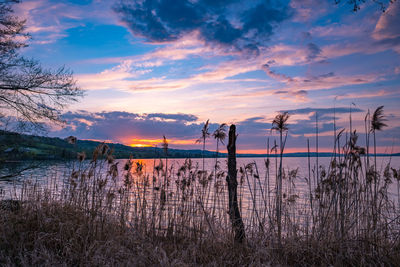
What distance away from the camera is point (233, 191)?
6.05 meters

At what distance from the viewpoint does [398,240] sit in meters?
5.36

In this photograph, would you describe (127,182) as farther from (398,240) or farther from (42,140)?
(398,240)

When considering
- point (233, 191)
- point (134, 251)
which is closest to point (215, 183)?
point (233, 191)

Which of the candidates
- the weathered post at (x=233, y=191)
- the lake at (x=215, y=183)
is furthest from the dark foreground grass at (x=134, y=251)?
the lake at (x=215, y=183)

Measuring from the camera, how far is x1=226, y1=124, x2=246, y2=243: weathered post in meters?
5.88

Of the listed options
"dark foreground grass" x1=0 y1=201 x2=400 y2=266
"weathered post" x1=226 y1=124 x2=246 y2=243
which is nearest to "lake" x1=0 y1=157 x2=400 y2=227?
"weathered post" x1=226 y1=124 x2=246 y2=243

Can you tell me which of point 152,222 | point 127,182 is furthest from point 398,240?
point 127,182

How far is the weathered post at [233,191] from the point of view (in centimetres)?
588

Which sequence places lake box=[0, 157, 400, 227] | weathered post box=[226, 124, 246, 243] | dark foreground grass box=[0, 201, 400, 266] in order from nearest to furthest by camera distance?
dark foreground grass box=[0, 201, 400, 266] → weathered post box=[226, 124, 246, 243] → lake box=[0, 157, 400, 227]

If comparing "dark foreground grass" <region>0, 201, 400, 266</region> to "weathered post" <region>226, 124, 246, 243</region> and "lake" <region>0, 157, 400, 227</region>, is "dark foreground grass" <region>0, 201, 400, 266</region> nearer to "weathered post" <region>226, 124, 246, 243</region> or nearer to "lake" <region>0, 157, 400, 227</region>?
"weathered post" <region>226, 124, 246, 243</region>

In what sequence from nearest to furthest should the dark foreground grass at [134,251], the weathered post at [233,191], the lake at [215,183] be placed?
the dark foreground grass at [134,251] < the weathered post at [233,191] < the lake at [215,183]

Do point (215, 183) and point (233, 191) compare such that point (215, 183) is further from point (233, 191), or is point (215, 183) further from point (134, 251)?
point (134, 251)

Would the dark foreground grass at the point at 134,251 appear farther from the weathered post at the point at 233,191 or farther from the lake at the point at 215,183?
the lake at the point at 215,183

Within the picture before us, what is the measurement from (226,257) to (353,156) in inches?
139
